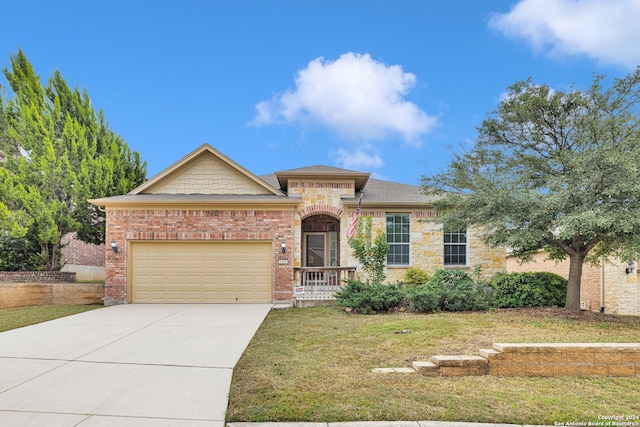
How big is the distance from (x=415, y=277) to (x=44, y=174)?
13995mm

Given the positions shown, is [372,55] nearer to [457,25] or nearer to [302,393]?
[457,25]

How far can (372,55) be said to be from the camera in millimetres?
15391

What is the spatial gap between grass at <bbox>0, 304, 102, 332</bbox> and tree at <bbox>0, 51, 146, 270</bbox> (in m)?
2.94

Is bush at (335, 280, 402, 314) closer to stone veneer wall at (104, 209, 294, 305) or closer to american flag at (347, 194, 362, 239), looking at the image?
american flag at (347, 194, 362, 239)

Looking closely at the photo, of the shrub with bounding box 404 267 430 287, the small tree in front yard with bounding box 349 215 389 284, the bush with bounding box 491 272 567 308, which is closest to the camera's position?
→ the bush with bounding box 491 272 567 308

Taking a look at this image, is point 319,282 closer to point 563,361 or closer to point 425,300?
point 425,300

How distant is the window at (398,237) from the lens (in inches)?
580

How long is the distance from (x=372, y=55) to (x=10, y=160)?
45.5 ft

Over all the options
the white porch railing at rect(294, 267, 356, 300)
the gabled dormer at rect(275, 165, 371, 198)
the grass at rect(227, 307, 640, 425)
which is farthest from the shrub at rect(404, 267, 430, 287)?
the grass at rect(227, 307, 640, 425)

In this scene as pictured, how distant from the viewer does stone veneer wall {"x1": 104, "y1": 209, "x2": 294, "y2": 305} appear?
1329cm

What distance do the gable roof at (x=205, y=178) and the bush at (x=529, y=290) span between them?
8256 millimetres

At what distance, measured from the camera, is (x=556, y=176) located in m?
10.6

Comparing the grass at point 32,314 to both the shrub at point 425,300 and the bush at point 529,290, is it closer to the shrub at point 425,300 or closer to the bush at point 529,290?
the shrub at point 425,300

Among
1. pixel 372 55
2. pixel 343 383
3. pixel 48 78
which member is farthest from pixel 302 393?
pixel 48 78
